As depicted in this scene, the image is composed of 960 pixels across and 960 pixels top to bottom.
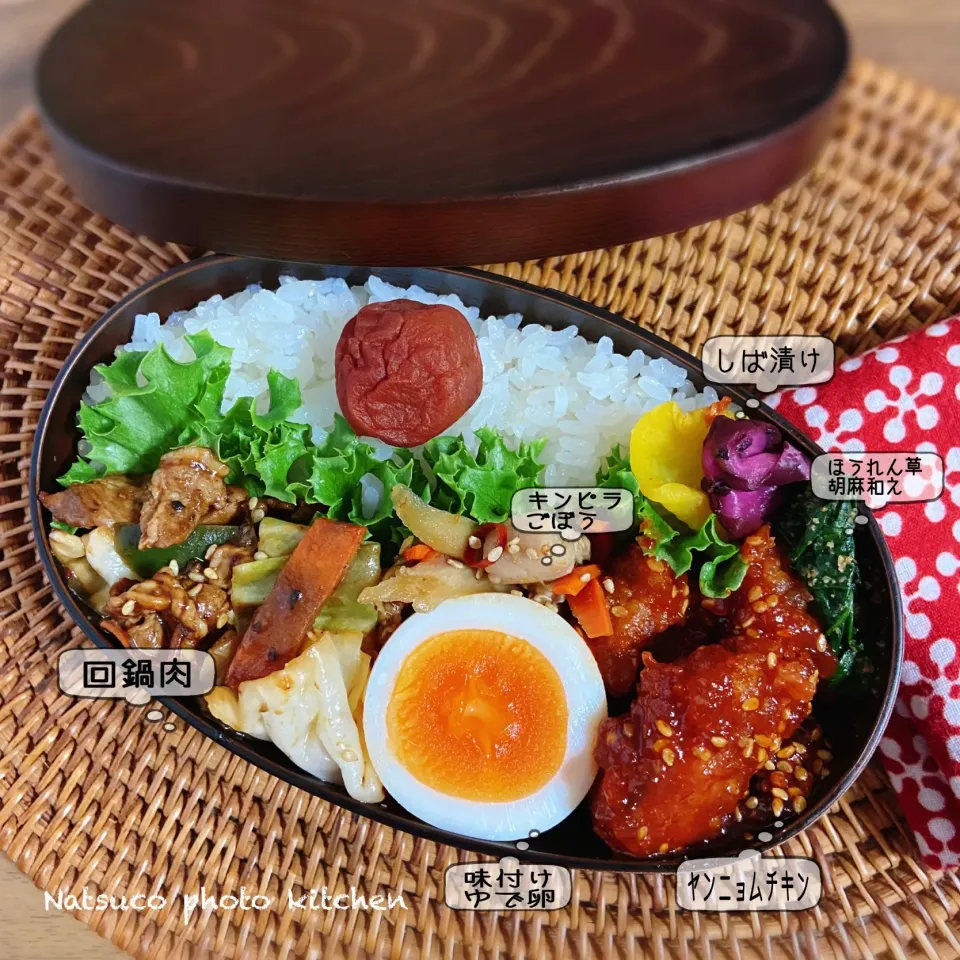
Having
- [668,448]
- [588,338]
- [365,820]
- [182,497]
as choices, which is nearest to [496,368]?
[588,338]

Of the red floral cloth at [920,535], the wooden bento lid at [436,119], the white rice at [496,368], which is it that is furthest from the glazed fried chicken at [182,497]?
the red floral cloth at [920,535]

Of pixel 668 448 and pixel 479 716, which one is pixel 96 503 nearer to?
pixel 479 716

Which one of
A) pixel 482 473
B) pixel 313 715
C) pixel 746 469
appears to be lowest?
pixel 313 715

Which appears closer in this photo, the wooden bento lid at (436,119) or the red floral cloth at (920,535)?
the wooden bento lid at (436,119)

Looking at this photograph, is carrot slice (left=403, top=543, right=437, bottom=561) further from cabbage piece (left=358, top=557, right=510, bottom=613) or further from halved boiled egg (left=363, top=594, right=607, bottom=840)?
halved boiled egg (left=363, top=594, right=607, bottom=840)

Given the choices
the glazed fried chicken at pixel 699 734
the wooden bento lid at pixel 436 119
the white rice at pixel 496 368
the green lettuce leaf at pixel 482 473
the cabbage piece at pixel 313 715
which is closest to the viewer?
the wooden bento lid at pixel 436 119

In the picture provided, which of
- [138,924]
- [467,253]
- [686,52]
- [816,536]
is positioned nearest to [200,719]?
[138,924]

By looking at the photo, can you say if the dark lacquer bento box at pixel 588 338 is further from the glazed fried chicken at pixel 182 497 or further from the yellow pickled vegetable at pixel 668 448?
the glazed fried chicken at pixel 182 497
